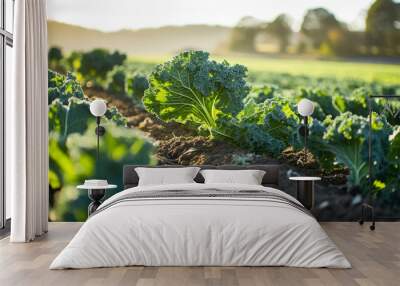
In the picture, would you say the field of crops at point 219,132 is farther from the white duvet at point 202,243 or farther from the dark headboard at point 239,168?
the white duvet at point 202,243

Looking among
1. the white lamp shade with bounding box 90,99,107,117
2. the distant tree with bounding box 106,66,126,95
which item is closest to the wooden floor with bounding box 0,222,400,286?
the white lamp shade with bounding box 90,99,107,117

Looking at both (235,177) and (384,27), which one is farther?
(384,27)

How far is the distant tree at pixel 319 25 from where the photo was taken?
8102 millimetres

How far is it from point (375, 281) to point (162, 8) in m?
5.08

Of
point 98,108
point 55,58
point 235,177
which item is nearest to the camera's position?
point 235,177

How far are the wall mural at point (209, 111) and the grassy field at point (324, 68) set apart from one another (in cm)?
2

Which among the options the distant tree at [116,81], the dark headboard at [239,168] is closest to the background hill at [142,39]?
the distant tree at [116,81]

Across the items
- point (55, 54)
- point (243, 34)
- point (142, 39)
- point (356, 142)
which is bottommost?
point (356, 142)

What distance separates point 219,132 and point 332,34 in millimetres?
2088

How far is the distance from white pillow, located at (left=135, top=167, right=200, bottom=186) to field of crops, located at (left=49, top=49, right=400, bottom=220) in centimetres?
62

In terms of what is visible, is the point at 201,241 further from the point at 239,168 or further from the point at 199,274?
the point at 239,168

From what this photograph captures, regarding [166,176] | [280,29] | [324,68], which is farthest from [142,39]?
[324,68]

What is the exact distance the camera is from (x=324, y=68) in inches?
320

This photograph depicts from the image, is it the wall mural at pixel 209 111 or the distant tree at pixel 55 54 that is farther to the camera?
the distant tree at pixel 55 54
